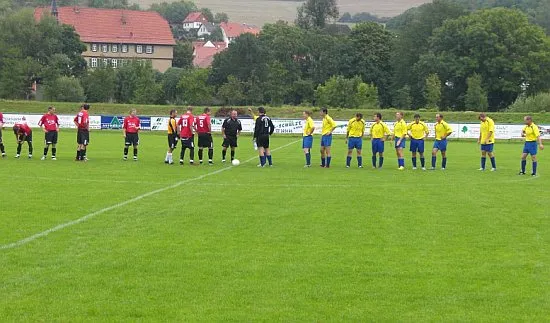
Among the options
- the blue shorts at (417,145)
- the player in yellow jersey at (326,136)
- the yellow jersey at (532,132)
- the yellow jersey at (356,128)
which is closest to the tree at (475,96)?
the blue shorts at (417,145)

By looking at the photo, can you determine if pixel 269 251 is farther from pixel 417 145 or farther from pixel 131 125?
pixel 131 125

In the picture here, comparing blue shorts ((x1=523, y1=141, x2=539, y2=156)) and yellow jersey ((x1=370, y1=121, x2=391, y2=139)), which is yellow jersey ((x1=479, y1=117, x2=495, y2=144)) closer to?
blue shorts ((x1=523, y1=141, x2=539, y2=156))

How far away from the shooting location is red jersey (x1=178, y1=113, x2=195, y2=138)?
29047 mm

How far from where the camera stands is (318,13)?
13862cm

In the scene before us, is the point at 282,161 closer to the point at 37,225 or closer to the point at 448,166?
the point at 448,166

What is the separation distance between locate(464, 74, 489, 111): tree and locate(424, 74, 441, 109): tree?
3069 mm

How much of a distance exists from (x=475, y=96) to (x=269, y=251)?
78.5 metres

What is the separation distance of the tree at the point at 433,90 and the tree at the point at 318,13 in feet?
170

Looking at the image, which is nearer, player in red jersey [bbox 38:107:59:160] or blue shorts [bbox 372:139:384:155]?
blue shorts [bbox 372:139:384:155]

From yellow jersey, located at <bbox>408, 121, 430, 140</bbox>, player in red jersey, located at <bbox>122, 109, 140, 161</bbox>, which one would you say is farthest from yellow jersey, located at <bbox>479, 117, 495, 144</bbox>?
player in red jersey, located at <bbox>122, 109, 140, 161</bbox>

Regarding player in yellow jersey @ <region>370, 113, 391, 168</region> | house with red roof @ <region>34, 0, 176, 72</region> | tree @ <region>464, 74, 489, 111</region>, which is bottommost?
player in yellow jersey @ <region>370, 113, 391, 168</region>

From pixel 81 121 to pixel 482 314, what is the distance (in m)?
22.7

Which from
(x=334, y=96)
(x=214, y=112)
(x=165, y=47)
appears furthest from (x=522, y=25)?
(x=165, y=47)

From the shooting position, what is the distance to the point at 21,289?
9.53 metres
